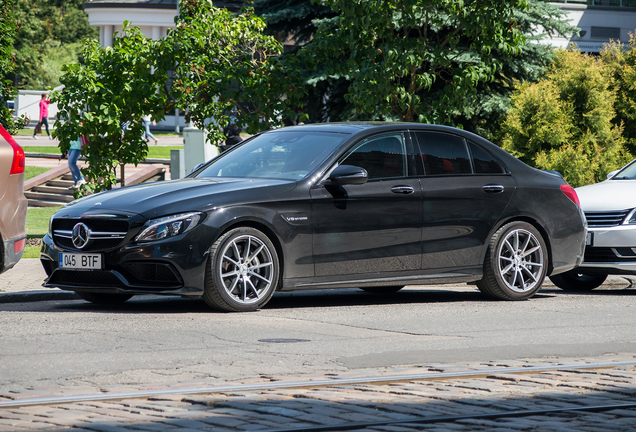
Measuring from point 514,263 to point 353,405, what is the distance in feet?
16.9

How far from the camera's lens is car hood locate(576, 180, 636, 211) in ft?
35.2

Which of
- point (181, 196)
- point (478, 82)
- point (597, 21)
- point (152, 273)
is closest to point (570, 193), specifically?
point (181, 196)

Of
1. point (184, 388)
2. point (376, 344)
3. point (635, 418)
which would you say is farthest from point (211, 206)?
point (635, 418)

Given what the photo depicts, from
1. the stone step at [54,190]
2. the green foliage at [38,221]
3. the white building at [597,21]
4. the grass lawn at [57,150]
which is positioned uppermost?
the white building at [597,21]

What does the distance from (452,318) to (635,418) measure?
12.1ft

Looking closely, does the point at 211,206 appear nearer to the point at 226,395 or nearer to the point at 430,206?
the point at 430,206

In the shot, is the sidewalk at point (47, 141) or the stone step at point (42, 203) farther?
the sidewalk at point (47, 141)

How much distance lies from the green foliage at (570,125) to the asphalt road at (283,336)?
9.52 meters

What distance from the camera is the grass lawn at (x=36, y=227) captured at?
13144 mm

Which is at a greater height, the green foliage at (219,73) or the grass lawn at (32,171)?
the green foliage at (219,73)

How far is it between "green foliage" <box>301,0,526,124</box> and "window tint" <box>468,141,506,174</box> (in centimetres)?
375

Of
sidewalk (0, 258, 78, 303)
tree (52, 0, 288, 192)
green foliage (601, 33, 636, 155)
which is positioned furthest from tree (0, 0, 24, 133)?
green foliage (601, 33, 636, 155)

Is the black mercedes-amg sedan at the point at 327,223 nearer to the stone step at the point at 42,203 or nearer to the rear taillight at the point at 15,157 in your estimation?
the rear taillight at the point at 15,157

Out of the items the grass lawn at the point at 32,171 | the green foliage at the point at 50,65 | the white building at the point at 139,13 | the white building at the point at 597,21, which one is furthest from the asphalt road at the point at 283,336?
the green foliage at the point at 50,65
